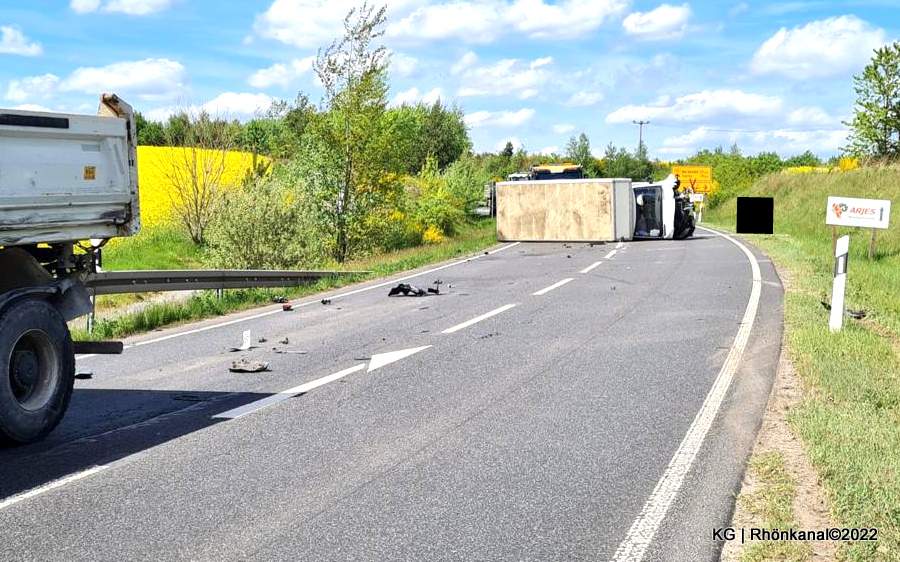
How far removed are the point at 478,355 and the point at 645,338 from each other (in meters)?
2.18

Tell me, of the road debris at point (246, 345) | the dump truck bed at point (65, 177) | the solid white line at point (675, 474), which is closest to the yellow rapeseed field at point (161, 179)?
the road debris at point (246, 345)

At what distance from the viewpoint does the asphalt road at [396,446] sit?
4.24 meters

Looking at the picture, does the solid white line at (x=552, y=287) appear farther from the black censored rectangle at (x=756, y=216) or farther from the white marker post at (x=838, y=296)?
the black censored rectangle at (x=756, y=216)

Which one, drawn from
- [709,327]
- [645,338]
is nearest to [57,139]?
[645,338]

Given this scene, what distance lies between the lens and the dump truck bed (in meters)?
5.74

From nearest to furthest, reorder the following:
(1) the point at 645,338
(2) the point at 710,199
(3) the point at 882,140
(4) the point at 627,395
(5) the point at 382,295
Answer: (4) the point at 627,395 → (1) the point at 645,338 → (5) the point at 382,295 → (3) the point at 882,140 → (2) the point at 710,199

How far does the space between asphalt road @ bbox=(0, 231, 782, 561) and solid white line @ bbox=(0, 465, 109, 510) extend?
0.8 inches

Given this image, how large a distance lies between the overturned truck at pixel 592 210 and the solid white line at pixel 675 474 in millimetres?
21379

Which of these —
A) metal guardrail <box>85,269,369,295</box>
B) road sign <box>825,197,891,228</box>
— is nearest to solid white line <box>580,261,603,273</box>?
metal guardrail <box>85,269,369,295</box>

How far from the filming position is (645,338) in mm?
10266

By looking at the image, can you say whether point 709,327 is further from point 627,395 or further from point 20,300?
point 20,300

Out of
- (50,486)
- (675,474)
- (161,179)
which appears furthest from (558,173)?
(50,486)

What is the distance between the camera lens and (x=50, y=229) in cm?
613

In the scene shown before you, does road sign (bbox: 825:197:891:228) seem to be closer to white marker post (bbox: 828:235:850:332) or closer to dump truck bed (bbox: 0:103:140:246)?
white marker post (bbox: 828:235:850:332)
